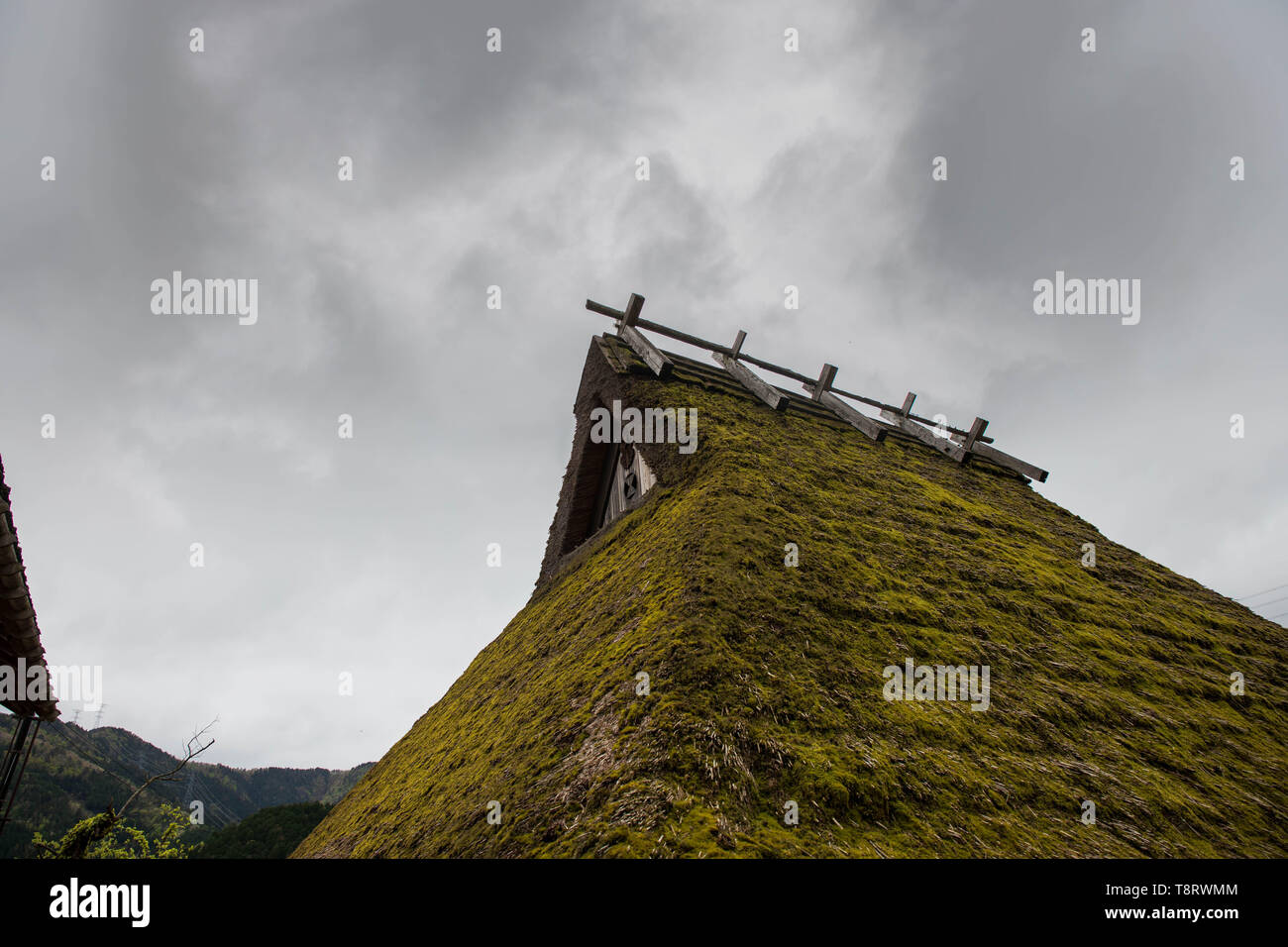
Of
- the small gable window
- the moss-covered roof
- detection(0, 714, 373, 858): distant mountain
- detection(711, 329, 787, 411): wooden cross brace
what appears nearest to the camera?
the moss-covered roof

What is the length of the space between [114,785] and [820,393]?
2243 inches

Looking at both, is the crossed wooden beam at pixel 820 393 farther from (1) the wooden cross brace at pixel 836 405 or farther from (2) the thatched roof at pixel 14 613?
(2) the thatched roof at pixel 14 613

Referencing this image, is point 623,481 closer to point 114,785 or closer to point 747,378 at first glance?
point 747,378

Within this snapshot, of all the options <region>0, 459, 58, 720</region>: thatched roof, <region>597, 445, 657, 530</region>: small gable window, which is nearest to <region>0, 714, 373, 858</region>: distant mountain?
<region>0, 459, 58, 720</region>: thatched roof

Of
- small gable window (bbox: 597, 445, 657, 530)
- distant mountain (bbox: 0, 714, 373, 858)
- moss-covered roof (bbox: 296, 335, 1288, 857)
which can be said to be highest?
small gable window (bbox: 597, 445, 657, 530)

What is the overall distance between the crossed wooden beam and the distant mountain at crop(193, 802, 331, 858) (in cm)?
2054

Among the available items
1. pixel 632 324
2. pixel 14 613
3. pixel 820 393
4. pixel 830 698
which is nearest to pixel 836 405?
pixel 820 393

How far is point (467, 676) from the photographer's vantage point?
8.48 metres

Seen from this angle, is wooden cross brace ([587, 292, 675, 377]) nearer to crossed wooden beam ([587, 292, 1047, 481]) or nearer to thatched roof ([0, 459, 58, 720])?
crossed wooden beam ([587, 292, 1047, 481])

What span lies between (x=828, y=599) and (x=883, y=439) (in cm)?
572

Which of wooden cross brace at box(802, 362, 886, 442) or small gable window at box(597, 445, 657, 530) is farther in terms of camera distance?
wooden cross brace at box(802, 362, 886, 442)

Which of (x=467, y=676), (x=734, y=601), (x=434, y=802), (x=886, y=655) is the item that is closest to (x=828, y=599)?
(x=886, y=655)

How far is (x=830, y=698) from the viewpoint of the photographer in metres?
3.03

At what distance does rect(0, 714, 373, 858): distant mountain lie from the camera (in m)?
35.1
